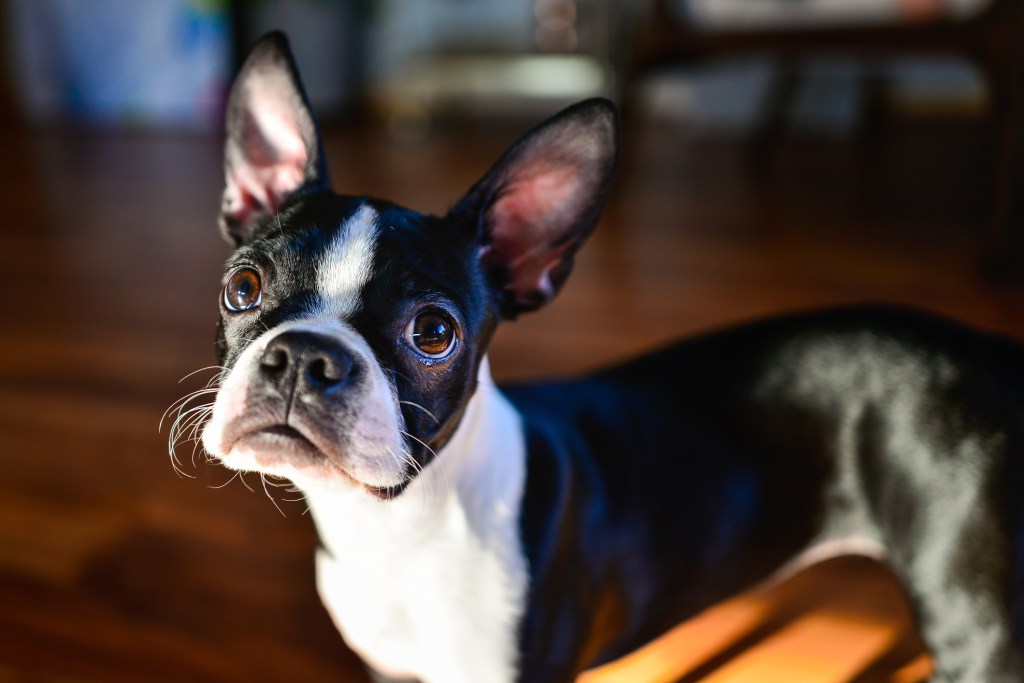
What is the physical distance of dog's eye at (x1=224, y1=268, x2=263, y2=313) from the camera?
3.12 ft

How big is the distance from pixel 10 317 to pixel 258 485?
1.32 m

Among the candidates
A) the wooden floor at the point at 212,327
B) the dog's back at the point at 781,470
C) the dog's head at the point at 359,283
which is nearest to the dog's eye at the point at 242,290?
the dog's head at the point at 359,283

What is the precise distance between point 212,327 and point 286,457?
1722mm

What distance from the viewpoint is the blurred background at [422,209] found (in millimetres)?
1381

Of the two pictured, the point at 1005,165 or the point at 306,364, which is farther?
the point at 1005,165

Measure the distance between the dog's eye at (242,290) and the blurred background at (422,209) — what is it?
22.8 inches

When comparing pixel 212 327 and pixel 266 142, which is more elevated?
pixel 266 142

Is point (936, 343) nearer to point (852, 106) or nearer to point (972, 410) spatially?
point (972, 410)

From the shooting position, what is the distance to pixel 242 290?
0.96 metres

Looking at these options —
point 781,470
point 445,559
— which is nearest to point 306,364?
point 445,559

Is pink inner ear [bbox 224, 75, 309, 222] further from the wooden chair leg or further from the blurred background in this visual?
the wooden chair leg

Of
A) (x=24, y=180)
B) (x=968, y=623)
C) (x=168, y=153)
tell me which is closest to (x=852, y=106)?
(x=168, y=153)

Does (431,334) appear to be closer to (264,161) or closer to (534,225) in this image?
(534,225)

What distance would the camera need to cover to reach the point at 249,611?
1.40m
